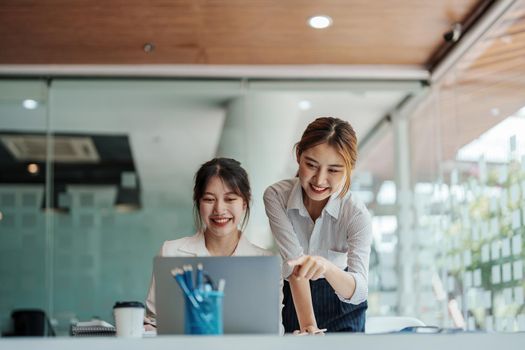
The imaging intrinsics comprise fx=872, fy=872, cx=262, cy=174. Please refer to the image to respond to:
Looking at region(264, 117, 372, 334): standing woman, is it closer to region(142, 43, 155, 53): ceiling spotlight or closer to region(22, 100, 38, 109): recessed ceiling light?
region(142, 43, 155, 53): ceiling spotlight

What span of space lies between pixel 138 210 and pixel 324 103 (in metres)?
1.41

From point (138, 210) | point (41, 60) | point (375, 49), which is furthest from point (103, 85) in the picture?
point (375, 49)

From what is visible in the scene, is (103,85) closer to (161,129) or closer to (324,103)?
(161,129)

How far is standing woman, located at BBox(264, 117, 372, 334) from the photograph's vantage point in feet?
8.66

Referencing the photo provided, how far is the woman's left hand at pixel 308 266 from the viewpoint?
2.25 metres

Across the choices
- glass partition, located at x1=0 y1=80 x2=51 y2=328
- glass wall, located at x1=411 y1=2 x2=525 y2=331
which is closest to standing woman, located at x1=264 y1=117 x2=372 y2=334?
glass wall, located at x1=411 y1=2 x2=525 y2=331

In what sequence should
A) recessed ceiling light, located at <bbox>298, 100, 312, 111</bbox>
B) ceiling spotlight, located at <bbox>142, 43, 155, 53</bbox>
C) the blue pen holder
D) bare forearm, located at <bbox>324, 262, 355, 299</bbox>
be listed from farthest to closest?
1. recessed ceiling light, located at <bbox>298, 100, 312, 111</bbox>
2. ceiling spotlight, located at <bbox>142, 43, 155, 53</bbox>
3. bare forearm, located at <bbox>324, 262, 355, 299</bbox>
4. the blue pen holder

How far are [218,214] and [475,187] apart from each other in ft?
8.31

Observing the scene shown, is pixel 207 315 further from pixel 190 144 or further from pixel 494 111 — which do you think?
pixel 190 144

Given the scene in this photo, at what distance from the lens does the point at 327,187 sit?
279cm

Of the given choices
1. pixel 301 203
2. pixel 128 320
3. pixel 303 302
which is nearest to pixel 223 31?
pixel 301 203

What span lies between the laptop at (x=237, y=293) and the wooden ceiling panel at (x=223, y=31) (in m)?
2.77

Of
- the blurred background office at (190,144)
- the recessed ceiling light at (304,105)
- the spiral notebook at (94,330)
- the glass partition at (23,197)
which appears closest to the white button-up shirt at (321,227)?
the spiral notebook at (94,330)

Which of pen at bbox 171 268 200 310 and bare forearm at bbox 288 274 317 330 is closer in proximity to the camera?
pen at bbox 171 268 200 310
